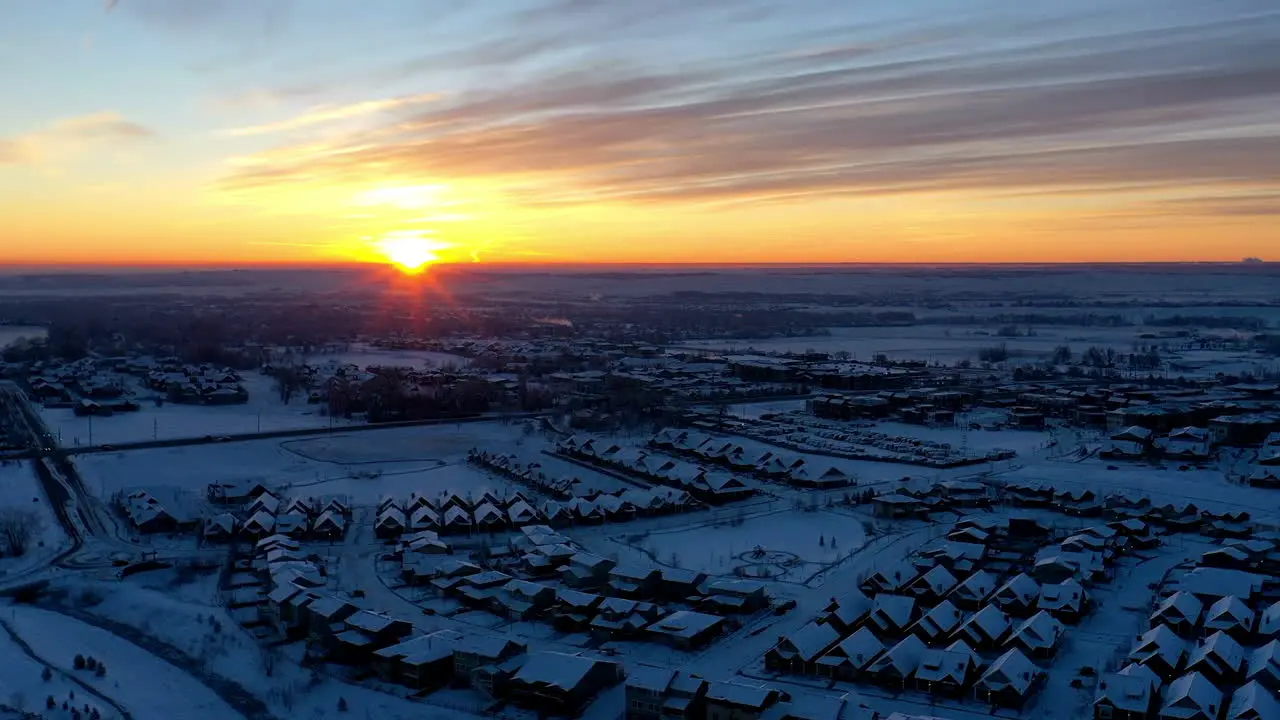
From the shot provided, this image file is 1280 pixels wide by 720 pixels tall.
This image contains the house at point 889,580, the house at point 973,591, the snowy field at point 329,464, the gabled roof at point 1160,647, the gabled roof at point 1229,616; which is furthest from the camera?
the snowy field at point 329,464

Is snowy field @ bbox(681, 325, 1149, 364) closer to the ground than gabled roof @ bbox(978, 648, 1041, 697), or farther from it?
closer to the ground

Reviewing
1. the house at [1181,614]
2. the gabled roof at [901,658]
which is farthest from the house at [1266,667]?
the gabled roof at [901,658]

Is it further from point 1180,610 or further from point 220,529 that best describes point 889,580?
point 220,529

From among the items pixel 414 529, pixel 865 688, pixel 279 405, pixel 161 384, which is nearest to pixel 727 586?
pixel 865 688

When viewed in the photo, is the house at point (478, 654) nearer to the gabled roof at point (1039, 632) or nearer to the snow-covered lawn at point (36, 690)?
the snow-covered lawn at point (36, 690)

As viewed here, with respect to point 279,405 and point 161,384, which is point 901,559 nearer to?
point 279,405

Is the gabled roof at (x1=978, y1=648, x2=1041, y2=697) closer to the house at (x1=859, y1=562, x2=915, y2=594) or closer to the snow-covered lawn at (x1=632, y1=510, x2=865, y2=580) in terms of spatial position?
the house at (x1=859, y1=562, x2=915, y2=594)

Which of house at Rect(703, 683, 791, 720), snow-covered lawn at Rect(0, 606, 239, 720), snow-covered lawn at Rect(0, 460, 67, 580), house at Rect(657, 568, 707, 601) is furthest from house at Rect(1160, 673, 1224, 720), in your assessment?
snow-covered lawn at Rect(0, 460, 67, 580)
